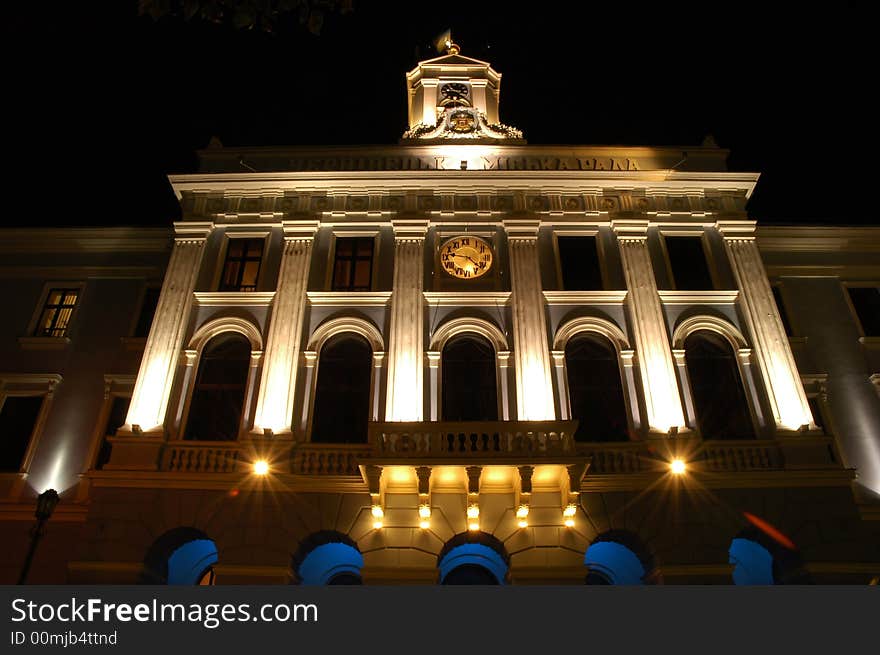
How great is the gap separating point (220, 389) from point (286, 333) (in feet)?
7.90

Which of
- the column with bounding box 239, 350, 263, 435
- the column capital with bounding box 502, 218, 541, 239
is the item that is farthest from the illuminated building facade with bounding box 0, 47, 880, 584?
the column capital with bounding box 502, 218, 541, 239

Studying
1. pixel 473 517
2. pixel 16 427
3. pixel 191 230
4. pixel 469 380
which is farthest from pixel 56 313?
pixel 473 517

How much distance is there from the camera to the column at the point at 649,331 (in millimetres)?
18641

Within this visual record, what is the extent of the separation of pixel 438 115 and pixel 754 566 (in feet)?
58.7

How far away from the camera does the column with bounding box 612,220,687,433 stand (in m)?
18.6

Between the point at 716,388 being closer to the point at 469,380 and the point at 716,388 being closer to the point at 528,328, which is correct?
the point at 528,328

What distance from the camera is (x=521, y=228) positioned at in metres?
22.0

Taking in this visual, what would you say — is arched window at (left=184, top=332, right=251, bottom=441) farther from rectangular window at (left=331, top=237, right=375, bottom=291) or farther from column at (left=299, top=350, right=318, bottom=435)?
rectangular window at (left=331, top=237, right=375, bottom=291)

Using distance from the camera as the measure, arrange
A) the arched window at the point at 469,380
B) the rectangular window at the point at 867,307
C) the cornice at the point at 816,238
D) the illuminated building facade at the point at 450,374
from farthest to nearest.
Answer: the cornice at the point at 816,238 → the rectangular window at the point at 867,307 → the arched window at the point at 469,380 → the illuminated building facade at the point at 450,374

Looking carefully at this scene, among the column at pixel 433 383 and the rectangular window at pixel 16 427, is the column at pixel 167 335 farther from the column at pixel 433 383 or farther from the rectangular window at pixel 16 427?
the column at pixel 433 383

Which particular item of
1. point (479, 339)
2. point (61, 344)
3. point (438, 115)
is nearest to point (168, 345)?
point (61, 344)

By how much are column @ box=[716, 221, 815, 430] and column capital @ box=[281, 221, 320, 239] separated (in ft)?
42.2

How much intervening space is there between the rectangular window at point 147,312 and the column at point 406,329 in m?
8.18

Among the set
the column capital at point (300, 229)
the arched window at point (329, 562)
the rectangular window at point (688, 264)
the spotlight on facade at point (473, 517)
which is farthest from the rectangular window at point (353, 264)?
the rectangular window at point (688, 264)
